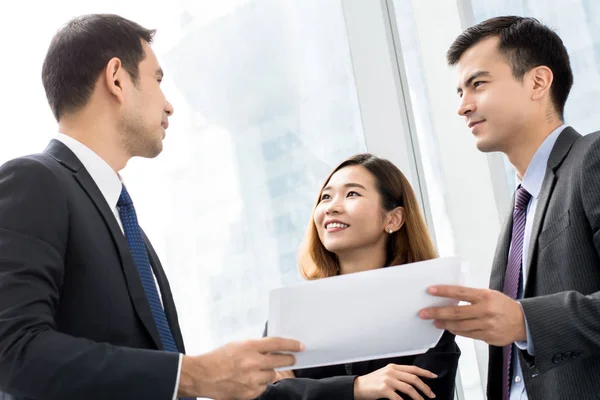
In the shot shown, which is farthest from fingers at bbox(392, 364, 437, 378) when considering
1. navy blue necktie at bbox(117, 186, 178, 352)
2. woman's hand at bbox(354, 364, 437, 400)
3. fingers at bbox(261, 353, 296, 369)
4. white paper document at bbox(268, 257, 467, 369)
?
navy blue necktie at bbox(117, 186, 178, 352)

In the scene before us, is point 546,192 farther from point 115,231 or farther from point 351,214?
point 115,231

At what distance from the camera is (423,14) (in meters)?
3.62

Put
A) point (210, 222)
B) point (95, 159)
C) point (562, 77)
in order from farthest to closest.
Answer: point (210, 222)
point (562, 77)
point (95, 159)

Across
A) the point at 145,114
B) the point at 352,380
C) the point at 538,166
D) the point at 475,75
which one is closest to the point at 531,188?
the point at 538,166

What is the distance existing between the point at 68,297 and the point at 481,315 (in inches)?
35.9

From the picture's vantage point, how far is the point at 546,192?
2070 millimetres

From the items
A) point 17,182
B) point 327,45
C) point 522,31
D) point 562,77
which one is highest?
point 327,45

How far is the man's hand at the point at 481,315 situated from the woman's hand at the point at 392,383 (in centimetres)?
42

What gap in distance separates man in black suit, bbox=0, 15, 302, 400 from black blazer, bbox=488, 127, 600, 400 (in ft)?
2.05

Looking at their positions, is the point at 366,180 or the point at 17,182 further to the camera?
the point at 366,180

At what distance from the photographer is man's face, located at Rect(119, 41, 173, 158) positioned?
1.97 meters

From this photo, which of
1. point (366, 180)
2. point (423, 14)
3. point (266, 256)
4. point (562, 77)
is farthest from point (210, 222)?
point (562, 77)

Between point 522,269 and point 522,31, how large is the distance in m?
0.84

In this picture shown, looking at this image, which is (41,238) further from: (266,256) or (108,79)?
(266,256)
